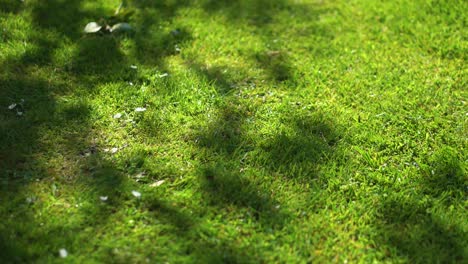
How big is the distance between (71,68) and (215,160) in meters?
1.56

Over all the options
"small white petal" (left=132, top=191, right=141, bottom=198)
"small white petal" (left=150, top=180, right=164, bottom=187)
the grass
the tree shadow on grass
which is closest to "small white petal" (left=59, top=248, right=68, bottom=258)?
the grass

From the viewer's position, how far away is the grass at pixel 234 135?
2539 mm

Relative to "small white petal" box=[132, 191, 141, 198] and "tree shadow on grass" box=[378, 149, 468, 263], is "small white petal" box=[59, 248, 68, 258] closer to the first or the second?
"small white petal" box=[132, 191, 141, 198]

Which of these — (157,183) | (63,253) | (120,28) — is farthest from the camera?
(120,28)

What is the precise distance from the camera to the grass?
8.33 ft

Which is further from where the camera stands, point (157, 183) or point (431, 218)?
point (157, 183)

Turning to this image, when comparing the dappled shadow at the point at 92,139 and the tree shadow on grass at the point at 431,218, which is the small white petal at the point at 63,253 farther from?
the tree shadow on grass at the point at 431,218

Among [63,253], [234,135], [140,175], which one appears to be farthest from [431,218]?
[63,253]

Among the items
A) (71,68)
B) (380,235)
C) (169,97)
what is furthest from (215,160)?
(71,68)

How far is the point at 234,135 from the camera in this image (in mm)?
3236

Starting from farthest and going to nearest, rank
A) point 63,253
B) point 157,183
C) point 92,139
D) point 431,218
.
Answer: point 92,139
point 157,183
point 431,218
point 63,253

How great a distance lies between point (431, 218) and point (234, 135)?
131 centimetres

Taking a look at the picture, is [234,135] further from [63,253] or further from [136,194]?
[63,253]

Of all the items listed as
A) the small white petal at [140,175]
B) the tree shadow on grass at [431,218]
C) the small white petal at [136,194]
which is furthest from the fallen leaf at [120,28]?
the tree shadow on grass at [431,218]
